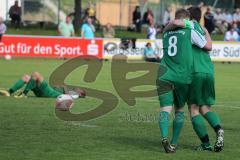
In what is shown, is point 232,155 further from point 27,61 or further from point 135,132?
point 27,61

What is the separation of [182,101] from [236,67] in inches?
939

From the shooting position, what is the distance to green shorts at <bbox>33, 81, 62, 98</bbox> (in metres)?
16.7

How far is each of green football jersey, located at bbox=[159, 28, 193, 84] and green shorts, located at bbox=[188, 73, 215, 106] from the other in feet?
0.40

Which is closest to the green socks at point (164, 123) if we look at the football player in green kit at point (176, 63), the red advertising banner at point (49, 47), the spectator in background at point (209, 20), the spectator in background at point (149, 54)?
the football player in green kit at point (176, 63)

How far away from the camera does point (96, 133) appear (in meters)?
12.0

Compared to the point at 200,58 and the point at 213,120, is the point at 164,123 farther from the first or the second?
the point at 200,58

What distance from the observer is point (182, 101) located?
10430 mm

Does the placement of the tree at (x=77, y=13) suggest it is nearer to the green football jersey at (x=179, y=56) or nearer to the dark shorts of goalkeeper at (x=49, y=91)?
the dark shorts of goalkeeper at (x=49, y=91)

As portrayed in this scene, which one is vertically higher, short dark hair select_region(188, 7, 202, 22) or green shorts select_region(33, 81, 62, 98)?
short dark hair select_region(188, 7, 202, 22)

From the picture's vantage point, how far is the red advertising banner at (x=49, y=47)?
109 ft

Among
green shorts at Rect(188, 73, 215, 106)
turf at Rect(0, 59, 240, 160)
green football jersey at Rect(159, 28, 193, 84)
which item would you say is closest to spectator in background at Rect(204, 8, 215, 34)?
turf at Rect(0, 59, 240, 160)

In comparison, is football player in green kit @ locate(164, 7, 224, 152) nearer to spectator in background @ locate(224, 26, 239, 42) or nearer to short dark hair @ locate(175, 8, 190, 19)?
short dark hair @ locate(175, 8, 190, 19)

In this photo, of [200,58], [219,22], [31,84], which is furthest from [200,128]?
[219,22]

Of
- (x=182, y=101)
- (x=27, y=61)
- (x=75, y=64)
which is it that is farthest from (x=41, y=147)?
(x=27, y=61)
